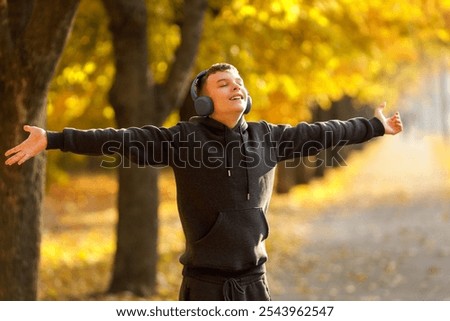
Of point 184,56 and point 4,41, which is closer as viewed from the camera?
point 4,41

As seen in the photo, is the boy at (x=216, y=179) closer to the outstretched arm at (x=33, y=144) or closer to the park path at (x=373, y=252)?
the outstretched arm at (x=33, y=144)

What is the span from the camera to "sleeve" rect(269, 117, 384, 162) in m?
4.84

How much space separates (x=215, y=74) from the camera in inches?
186

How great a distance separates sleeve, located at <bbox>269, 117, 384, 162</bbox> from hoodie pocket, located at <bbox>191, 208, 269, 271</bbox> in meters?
0.44

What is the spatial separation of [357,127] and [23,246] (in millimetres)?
3054

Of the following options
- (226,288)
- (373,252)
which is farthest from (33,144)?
(373,252)

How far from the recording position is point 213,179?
4602mm

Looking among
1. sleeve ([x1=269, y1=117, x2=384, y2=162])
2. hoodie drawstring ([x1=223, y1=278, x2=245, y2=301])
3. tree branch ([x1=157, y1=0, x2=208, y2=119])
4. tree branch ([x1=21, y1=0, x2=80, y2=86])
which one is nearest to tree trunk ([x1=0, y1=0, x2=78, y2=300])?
tree branch ([x1=21, y1=0, x2=80, y2=86])

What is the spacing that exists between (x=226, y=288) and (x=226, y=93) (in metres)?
0.96

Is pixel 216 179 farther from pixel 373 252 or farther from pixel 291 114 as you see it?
pixel 291 114

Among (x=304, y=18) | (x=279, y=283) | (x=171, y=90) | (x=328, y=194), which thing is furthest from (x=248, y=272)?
(x=328, y=194)

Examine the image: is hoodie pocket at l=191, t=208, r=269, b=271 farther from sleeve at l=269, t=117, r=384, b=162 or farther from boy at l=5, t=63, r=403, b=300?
sleeve at l=269, t=117, r=384, b=162

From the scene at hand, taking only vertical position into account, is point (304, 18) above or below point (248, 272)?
above

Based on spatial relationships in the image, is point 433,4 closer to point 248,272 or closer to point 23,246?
point 23,246
